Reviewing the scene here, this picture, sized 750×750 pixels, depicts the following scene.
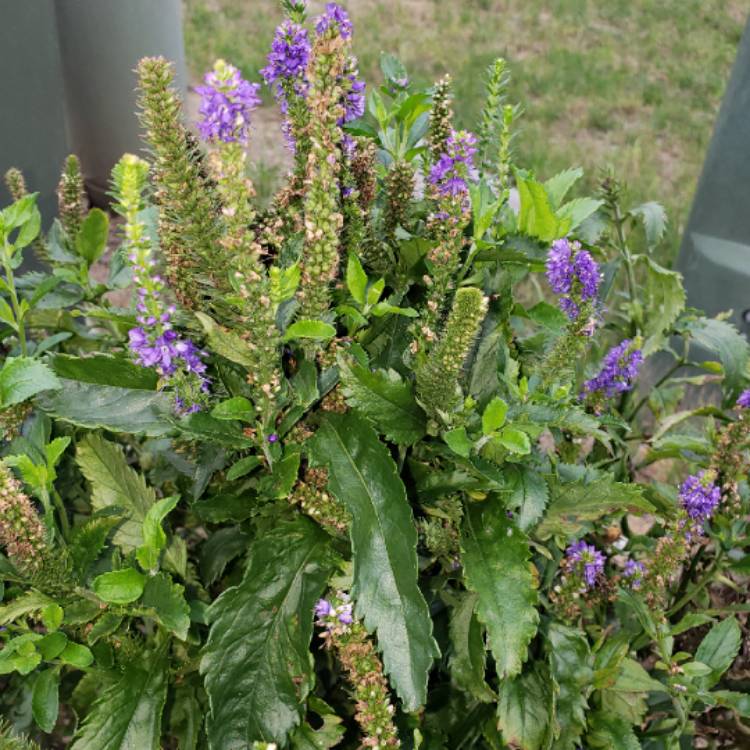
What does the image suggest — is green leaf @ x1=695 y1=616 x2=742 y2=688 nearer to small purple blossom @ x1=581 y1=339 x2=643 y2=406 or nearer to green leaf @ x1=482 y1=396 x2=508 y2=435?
small purple blossom @ x1=581 y1=339 x2=643 y2=406

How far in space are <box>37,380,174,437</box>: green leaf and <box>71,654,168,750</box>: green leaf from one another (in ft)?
1.22

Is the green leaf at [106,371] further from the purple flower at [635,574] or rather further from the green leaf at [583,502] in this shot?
the purple flower at [635,574]

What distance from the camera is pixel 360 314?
46.8 inches

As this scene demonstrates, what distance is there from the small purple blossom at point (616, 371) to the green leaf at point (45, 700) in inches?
41.6

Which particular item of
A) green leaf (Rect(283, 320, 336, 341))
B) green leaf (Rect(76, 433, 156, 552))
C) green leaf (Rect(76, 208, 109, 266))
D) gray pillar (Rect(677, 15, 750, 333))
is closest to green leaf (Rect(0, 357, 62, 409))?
green leaf (Rect(76, 433, 156, 552))

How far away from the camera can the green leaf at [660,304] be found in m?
1.85

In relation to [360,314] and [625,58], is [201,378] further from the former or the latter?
[625,58]

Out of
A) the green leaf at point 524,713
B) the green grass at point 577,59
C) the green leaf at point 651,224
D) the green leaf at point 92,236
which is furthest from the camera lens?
the green grass at point 577,59

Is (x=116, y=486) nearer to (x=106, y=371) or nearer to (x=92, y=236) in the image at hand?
(x=106, y=371)

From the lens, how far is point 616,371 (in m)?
1.67

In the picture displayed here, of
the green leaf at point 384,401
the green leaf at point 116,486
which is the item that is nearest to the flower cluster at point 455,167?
the green leaf at point 384,401

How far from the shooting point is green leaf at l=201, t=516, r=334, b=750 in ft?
3.82

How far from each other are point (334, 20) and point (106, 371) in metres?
0.56

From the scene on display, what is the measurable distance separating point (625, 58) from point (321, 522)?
7367 mm
